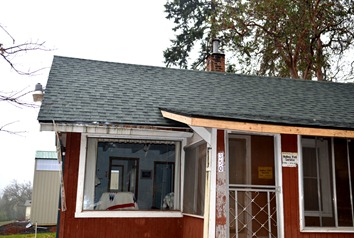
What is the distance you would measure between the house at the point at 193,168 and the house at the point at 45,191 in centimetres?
874

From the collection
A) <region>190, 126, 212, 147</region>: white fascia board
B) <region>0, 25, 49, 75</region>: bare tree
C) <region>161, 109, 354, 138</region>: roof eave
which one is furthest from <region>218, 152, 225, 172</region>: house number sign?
<region>0, 25, 49, 75</region>: bare tree

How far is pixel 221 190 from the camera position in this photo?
5848 mm

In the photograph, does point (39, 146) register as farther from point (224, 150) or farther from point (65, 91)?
point (224, 150)

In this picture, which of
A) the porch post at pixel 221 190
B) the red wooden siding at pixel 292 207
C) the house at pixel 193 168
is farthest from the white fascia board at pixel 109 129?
the red wooden siding at pixel 292 207

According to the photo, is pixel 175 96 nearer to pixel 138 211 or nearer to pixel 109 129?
pixel 109 129

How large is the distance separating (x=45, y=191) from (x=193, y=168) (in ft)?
34.4

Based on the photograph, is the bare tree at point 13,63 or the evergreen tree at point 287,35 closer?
the bare tree at point 13,63

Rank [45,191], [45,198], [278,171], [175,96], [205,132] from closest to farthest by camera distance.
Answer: [205,132] < [278,171] < [175,96] < [45,198] < [45,191]

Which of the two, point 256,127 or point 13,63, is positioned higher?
point 13,63

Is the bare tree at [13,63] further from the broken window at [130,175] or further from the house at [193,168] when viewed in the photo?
the broken window at [130,175]

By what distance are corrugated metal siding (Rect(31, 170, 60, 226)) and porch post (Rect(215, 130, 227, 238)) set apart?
11294mm

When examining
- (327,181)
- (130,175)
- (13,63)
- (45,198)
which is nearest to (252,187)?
(327,181)

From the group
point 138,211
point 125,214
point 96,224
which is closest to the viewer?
point 96,224

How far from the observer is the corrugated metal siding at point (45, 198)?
49.9ft
